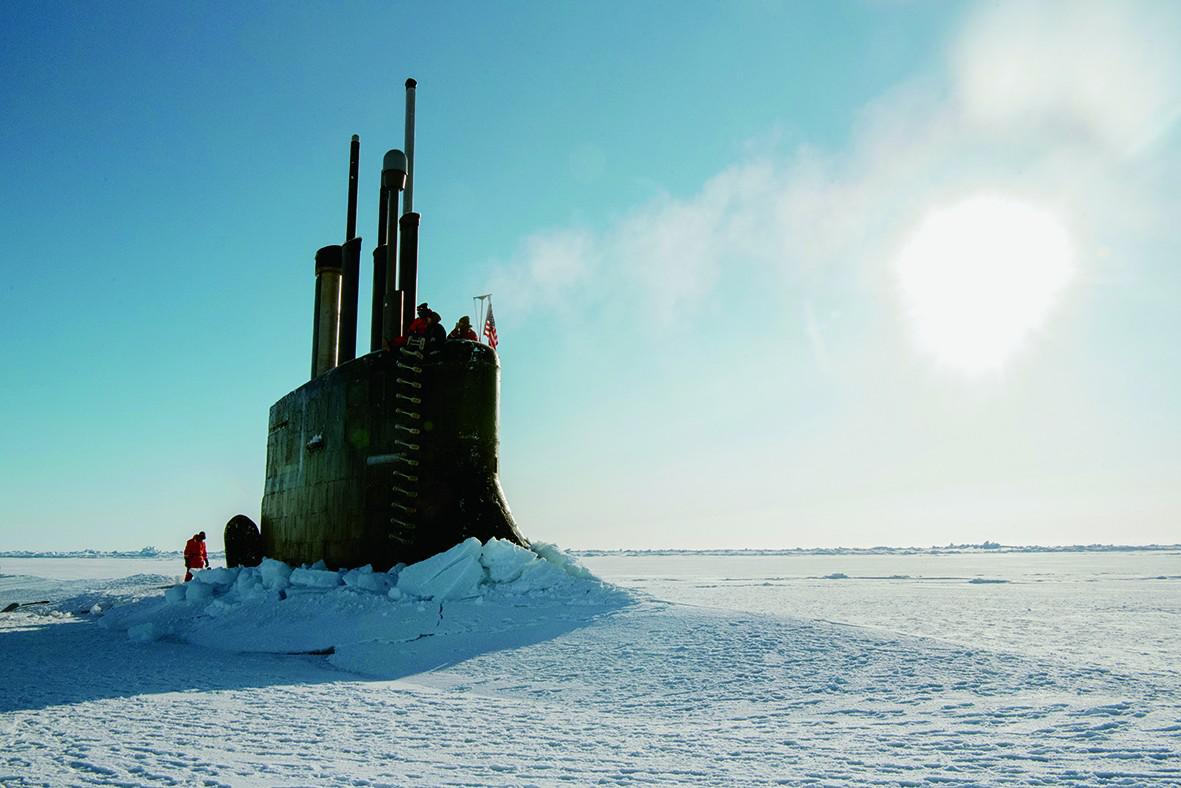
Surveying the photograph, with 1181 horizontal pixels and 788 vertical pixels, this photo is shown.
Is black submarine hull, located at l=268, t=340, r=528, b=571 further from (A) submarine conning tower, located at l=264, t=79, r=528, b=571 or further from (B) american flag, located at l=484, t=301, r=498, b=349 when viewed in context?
(B) american flag, located at l=484, t=301, r=498, b=349

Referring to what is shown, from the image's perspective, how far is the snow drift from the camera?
7.62 metres

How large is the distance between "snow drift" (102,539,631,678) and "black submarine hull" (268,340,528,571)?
0.49m

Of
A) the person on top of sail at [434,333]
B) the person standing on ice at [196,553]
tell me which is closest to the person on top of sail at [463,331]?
the person on top of sail at [434,333]

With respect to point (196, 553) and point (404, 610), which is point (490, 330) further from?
point (196, 553)

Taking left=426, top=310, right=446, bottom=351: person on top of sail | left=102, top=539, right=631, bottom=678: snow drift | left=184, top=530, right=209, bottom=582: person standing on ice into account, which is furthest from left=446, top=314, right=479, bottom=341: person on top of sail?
left=184, top=530, right=209, bottom=582: person standing on ice

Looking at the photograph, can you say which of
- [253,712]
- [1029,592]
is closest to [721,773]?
[253,712]

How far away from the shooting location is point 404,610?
8.30m

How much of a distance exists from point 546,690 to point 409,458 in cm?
431

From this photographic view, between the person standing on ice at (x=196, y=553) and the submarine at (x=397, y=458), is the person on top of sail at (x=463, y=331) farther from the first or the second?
the person standing on ice at (x=196, y=553)

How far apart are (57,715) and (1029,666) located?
6714 millimetres

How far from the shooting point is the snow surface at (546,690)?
3.76 m

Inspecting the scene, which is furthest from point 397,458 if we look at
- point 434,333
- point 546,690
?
point 546,690

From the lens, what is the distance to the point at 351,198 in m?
14.9

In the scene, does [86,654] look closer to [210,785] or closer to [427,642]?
[427,642]
